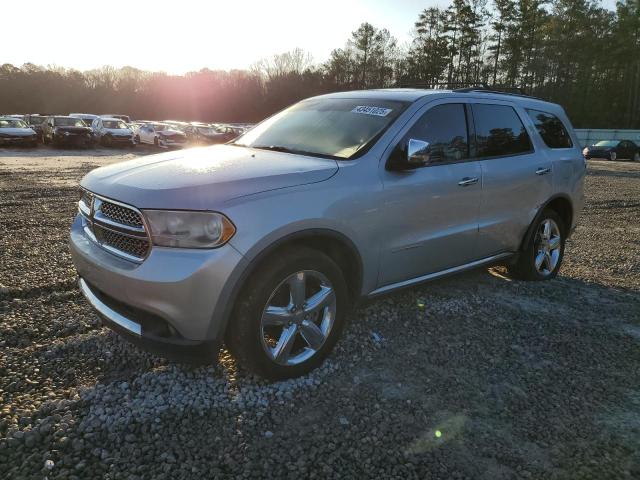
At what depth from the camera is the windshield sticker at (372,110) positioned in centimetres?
364

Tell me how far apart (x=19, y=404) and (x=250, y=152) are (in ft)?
6.97

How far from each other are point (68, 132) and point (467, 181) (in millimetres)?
27956

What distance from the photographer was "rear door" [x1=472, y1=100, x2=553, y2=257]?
13.7 ft

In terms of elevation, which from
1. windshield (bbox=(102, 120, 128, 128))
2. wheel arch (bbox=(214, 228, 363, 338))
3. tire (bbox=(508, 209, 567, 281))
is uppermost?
windshield (bbox=(102, 120, 128, 128))

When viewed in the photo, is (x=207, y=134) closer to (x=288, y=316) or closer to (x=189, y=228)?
(x=288, y=316)

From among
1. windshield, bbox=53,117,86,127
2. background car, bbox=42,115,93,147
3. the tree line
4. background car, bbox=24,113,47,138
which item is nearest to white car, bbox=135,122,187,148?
windshield, bbox=53,117,86,127

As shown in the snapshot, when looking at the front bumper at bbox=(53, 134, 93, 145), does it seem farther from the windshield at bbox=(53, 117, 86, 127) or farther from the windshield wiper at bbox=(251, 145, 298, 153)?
the windshield wiper at bbox=(251, 145, 298, 153)

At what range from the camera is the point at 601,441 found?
8.43 ft

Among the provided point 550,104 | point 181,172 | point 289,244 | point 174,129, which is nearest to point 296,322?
point 289,244

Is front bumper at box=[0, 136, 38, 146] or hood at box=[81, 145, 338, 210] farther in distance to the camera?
front bumper at box=[0, 136, 38, 146]

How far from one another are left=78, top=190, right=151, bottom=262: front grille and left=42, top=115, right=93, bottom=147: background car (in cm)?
2722

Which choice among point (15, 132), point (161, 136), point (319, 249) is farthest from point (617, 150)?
point (15, 132)

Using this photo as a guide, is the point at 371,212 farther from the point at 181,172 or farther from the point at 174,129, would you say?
the point at 174,129

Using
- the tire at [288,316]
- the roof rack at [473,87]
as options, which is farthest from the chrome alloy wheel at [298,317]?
the roof rack at [473,87]
